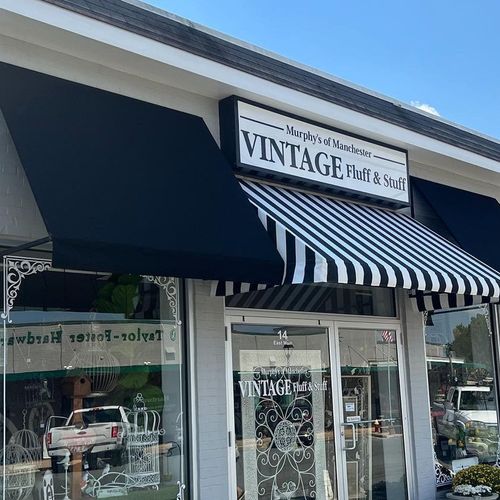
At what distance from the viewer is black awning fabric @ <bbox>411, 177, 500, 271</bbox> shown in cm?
789

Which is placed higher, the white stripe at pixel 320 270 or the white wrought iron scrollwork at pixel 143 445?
the white stripe at pixel 320 270

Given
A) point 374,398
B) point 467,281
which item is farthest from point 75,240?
point 374,398

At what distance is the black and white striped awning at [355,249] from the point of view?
5410mm

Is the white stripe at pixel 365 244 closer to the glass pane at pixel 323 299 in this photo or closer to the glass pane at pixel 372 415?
the glass pane at pixel 323 299

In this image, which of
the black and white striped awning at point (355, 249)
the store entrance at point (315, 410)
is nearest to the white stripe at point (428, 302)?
the store entrance at point (315, 410)

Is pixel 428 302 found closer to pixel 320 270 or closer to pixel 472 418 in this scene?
pixel 472 418

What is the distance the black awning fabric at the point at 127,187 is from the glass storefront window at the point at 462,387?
3.93 metres

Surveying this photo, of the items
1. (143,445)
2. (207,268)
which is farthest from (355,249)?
(143,445)

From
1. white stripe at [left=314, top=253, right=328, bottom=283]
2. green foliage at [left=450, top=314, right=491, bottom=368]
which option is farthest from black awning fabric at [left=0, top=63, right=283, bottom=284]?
→ green foliage at [left=450, top=314, right=491, bottom=368]

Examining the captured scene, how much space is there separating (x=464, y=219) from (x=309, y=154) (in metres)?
2.61

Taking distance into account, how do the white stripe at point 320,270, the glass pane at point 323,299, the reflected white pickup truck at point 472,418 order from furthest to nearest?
the reflected white pickup truck at point 472,418
the glass pane at point 323,299
the white stripe at point 320,270

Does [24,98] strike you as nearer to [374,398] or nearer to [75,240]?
[75,240]

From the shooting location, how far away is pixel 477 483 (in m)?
7.45

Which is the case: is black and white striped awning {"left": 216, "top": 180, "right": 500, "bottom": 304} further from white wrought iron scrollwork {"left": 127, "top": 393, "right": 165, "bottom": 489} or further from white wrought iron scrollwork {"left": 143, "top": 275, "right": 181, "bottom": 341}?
white wrought iron scrollwork {"left": 127, "top": 393, "right": 165, "bottom": 489}
